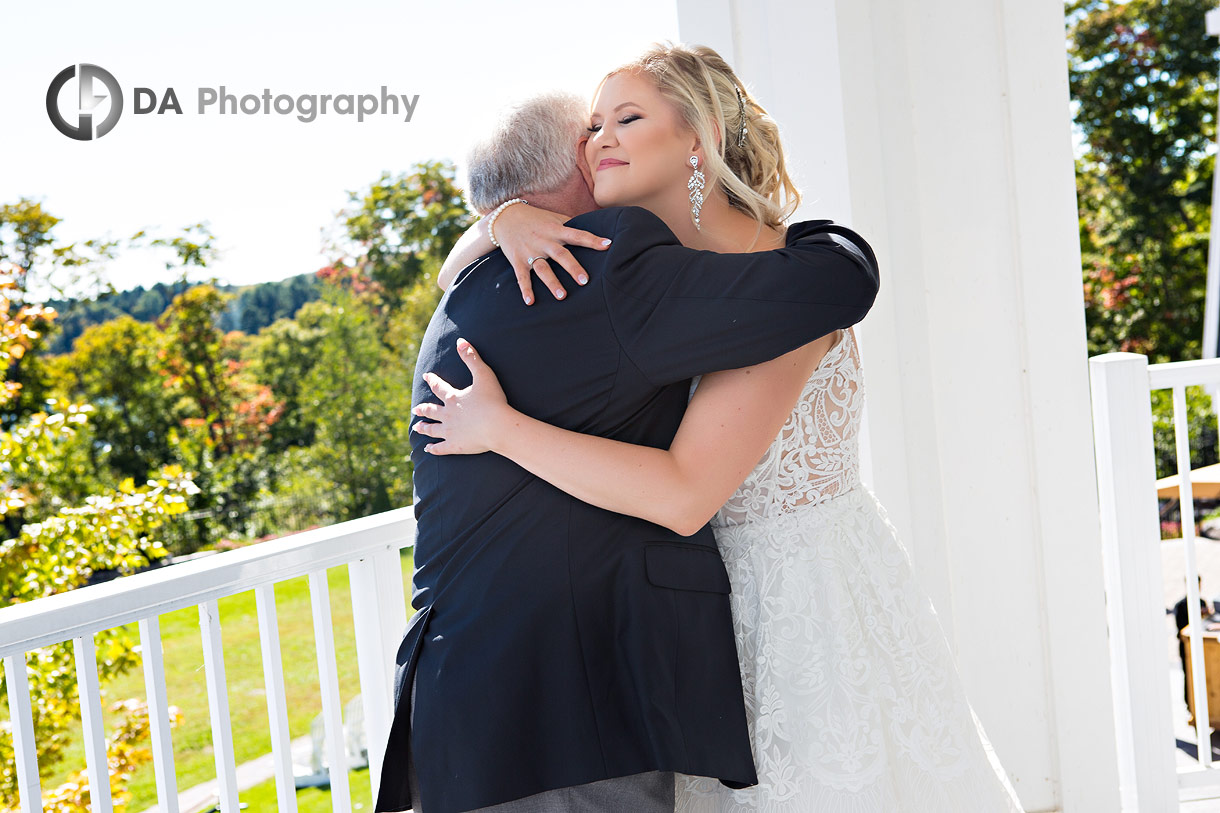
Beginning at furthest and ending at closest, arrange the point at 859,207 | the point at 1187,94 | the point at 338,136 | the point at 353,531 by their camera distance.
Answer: the point at 338,136 < the point at 1187,94 < the point at 859,207 < the point at 353,531

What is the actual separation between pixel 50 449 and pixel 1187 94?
31.9 ft

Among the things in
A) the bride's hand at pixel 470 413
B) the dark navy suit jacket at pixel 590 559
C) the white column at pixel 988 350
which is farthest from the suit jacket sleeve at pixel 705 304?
the white column at pixel 988 350

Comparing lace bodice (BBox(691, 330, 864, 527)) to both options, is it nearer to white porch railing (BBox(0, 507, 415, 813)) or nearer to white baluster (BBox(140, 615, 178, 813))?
white porch railing (BBox(0, 507, 415, 813))

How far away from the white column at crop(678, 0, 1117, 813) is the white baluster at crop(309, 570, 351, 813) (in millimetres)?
1384

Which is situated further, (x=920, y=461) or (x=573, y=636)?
(x=920, y=461)

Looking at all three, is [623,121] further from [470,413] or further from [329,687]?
[329,687]

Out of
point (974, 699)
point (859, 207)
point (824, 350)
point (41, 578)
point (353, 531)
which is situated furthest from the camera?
point (41, 578)

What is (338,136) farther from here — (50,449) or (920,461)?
(920,461)

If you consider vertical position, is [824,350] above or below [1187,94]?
below

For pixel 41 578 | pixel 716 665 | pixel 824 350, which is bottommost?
pixel 41 578

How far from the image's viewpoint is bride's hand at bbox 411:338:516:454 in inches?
48.7

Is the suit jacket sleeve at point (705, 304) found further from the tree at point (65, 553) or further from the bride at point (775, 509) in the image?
the tree at point (65, 553)

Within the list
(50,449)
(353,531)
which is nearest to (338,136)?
(50,449)

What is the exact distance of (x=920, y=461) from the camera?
2623mm
